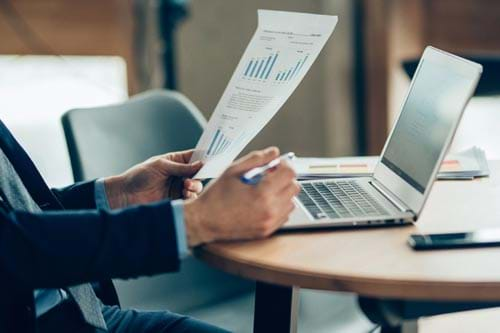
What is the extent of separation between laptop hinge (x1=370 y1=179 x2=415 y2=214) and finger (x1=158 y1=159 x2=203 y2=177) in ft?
0.97

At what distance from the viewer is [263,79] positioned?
4.27 feet

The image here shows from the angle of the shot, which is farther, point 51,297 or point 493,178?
point 493,178

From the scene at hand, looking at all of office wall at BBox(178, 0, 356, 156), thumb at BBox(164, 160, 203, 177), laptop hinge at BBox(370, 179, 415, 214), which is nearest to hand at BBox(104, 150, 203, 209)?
thumb at BBox(164, 160, 203, 177)

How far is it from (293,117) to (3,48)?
1344mm

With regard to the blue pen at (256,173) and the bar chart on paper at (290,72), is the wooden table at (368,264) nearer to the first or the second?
the blue pen at (256,173)

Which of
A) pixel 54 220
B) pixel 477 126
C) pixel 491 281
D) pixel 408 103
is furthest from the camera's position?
pixel 477 126

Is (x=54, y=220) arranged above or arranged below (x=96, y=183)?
above

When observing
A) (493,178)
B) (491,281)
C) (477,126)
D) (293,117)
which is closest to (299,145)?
(293,117)

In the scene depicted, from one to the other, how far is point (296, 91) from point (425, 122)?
2.15m

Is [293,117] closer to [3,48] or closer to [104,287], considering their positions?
[3,48]

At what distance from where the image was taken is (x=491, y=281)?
99 cm

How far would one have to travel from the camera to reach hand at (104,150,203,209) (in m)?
1.44

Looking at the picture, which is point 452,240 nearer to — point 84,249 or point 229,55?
point 84,249

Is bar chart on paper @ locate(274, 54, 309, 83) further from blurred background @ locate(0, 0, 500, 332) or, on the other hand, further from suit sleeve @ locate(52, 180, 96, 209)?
blurred background @ locate(0, 0, 500, 332)
